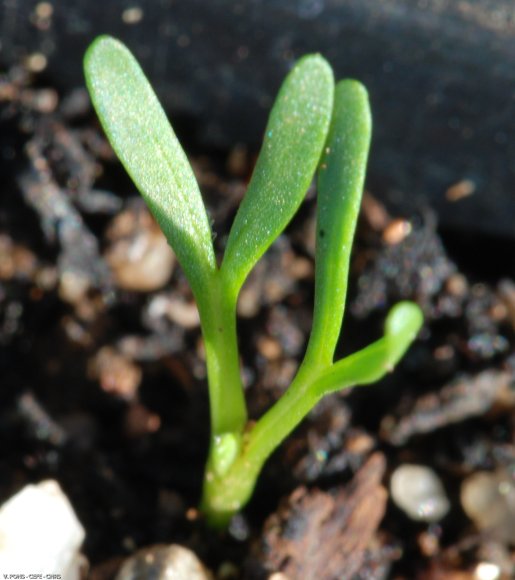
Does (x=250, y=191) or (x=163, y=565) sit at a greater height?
(x=250, y=191)

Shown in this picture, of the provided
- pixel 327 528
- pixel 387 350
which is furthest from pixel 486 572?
pixel 387 350

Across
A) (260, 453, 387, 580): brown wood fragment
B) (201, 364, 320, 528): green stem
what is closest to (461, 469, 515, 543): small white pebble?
(260, 453, 387, 580): brown wood fragment

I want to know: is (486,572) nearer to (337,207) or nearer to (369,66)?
(337,207)

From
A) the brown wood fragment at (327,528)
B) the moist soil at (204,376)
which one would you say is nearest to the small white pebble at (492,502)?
the moist soil at (204,376)

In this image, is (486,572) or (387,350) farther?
(486,572)

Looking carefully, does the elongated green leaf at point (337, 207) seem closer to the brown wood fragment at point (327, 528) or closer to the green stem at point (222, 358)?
the green stem at point (222, 358)

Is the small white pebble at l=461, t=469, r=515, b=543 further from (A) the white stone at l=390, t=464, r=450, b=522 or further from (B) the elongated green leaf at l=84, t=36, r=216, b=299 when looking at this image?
(B) the elongated green leaf at l=84, t=36, r=216, b=299

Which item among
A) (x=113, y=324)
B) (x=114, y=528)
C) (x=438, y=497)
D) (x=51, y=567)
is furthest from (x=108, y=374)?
(x=438, y=497)
